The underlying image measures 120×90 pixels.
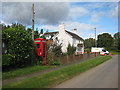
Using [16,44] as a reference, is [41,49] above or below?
below

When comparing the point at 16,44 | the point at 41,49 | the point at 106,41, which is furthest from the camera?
the point at 106,41

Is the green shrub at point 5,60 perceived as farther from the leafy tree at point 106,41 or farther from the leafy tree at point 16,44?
the leafy tree at point 106,41

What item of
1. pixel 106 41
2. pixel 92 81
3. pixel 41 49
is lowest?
pixel 92 81

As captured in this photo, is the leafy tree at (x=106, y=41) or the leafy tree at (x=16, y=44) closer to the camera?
the leafy tree at (x=16, y=44)

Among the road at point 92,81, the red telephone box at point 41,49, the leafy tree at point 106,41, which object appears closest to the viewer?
the road at point 92,81

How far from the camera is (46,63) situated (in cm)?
1262

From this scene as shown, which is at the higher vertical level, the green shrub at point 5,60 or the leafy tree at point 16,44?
the leafy tree at point 16,44

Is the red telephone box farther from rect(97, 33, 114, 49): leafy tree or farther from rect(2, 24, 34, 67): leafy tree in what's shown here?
rect(97, 33, 114, 49): leafy tree

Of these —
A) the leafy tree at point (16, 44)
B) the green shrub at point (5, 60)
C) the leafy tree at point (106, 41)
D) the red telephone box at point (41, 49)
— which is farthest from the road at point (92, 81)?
the leafy tree at point (106, 41)

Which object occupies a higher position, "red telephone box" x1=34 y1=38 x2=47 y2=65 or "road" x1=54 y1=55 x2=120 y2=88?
"red telephone box" x1=34 y1=38 x2=47 y2=65

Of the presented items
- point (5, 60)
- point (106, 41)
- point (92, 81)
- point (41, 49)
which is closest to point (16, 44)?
point (5, 60)

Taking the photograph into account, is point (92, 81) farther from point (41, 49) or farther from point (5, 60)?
point (41, 49)

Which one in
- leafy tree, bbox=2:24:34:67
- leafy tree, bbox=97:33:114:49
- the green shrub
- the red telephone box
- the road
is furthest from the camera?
leafy tree, bbox=97:33:114:49

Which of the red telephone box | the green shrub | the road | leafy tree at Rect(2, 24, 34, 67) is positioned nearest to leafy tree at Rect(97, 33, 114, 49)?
the red telephone box
